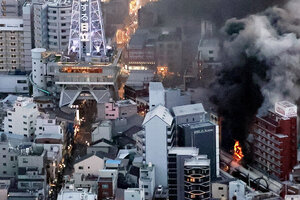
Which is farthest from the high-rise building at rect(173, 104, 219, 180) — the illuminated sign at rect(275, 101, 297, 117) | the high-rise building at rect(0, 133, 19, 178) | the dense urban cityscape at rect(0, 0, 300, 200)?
the high-rise building at rect(0, 133, 19, 178)

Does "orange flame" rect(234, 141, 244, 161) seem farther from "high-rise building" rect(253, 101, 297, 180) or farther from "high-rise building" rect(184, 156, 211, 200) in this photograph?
"high-rise building" rect(184, 156, 211, 200)

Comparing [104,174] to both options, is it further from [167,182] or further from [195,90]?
[195,90]

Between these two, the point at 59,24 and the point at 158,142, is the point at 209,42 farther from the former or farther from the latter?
the point at 158,142

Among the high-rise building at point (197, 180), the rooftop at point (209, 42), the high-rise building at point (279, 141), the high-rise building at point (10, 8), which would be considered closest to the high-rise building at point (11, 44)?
the high-rise building at point (10, 8)

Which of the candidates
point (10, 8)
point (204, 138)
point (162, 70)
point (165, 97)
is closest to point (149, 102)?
point (165, 97)

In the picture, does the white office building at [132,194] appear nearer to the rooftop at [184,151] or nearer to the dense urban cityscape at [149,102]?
the dense urban cityscape at [149,102]

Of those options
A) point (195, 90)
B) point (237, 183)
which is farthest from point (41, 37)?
point (237, 183)
